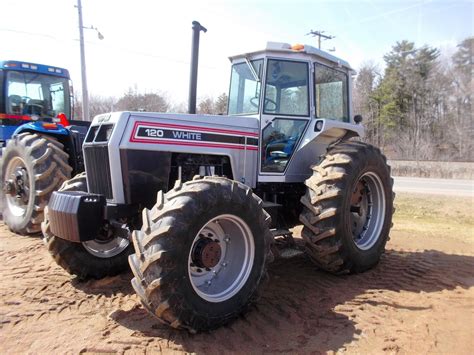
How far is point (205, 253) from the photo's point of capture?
11.9 feet

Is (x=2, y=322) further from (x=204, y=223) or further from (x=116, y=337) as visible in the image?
(x=204, y=223)

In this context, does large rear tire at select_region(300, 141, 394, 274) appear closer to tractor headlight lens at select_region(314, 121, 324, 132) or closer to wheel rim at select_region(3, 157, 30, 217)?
tractor headlight lens at select_region(314, 121, 324, 132)

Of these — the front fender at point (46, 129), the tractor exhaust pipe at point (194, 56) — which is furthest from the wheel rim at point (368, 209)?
the front fender at point (46, 129)

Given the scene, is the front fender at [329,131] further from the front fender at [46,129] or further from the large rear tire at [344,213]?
the front fender at [46,129]

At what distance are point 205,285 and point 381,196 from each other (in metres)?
2.97

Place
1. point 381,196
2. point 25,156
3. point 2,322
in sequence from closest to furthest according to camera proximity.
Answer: point 2,322 < point 381,196 < point 25,156

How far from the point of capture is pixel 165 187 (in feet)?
14.1

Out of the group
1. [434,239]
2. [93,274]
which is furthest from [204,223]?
[434,239]

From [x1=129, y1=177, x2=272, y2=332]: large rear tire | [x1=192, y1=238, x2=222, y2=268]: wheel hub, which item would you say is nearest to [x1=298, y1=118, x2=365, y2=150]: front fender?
[x1=129, y1=177, x2=272, y2=332]: large rear tire

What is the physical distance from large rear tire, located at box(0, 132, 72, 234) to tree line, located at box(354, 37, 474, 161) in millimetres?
25632

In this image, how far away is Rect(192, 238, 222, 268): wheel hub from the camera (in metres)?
3.62

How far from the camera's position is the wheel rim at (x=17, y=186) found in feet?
22.7

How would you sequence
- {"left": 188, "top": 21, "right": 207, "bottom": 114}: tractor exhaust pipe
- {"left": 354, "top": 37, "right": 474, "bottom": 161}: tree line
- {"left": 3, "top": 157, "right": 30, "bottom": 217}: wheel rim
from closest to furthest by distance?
{"left": 188, "top": 21, "right": 207, "bottom": 114}: tractor exhaust pipe < {"left": 3, "top": 157, "right": 30, "bottom": 217}: wheel rim < {"left": 354, "top": 37, "right": 474, "bottom": 161}: tree line

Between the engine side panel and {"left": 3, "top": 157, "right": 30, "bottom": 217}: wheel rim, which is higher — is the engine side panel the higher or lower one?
the higher one
